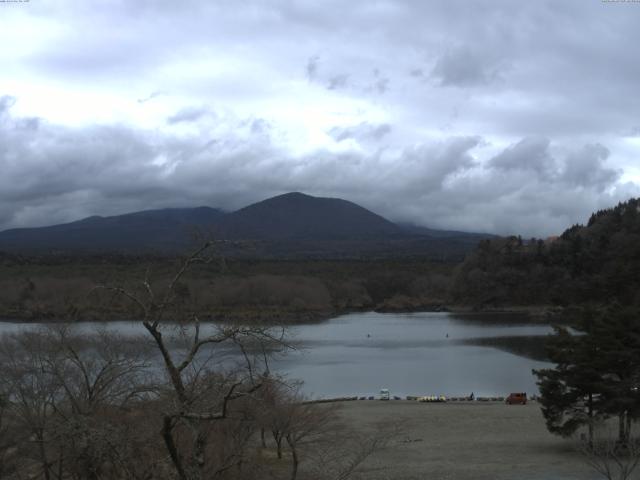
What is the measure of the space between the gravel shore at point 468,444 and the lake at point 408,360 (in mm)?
4171

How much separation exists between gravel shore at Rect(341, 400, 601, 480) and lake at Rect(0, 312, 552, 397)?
13.7ft

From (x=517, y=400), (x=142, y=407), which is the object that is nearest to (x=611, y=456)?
(x=142, y=407)

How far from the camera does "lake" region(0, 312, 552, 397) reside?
40188mm

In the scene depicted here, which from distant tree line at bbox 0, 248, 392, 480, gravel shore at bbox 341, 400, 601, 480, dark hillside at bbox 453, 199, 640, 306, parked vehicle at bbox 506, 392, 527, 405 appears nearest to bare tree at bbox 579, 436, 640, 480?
gravel shore at bbox 341, 400, 601, 480

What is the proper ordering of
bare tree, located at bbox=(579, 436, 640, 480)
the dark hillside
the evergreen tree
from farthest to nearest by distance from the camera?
the dark hillside < the evergreen tree < bare tree, located at bbox=(579, 436, 640, 480)

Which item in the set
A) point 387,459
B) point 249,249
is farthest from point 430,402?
point 249,249

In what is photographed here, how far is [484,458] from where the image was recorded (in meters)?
21.8

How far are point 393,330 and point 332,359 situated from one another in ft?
91.0

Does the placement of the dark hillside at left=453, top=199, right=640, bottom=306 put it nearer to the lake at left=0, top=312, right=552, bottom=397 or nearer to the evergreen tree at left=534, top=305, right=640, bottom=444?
the lake at left=0, top=312, right=552, bottom=397

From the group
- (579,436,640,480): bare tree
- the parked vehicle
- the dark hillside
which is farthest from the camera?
the dark hillside

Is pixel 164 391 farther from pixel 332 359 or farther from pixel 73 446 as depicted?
pixel 332 359

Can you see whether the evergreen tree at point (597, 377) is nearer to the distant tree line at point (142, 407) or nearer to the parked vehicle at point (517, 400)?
the distant tree line at point (142, 407)

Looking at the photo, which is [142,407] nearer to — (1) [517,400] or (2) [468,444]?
(2) [468,444]

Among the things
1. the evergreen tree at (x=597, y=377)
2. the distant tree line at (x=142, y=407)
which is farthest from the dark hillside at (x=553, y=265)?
the distant tree line at (x=142, y=407)
